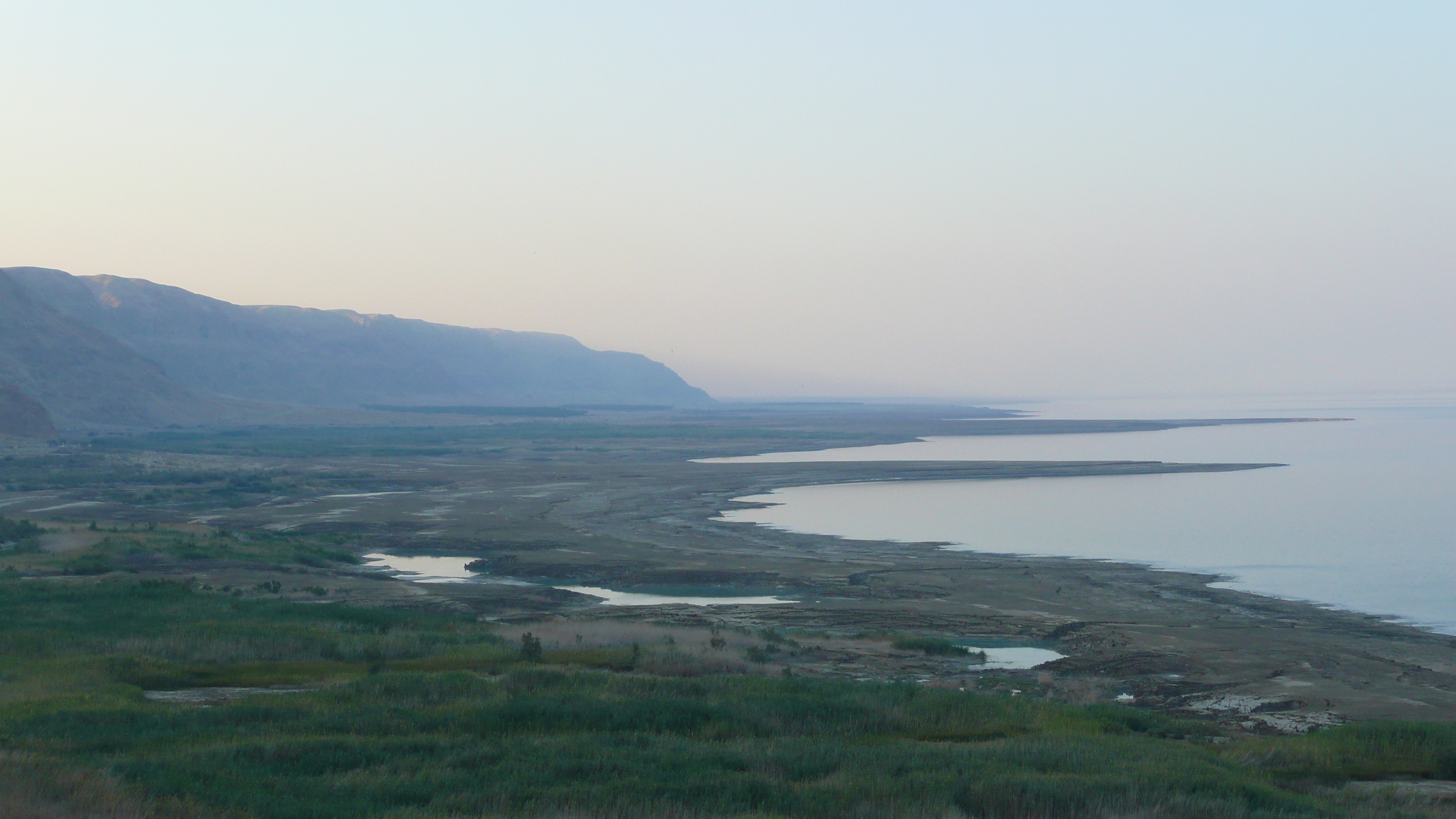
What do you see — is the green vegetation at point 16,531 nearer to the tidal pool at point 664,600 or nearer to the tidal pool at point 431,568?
the tidal pool at point 431,568

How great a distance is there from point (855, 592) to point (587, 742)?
20.1 m

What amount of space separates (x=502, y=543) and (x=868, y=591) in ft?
55.3

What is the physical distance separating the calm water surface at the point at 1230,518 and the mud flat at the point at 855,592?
8.80 feet

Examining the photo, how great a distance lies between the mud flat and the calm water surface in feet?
8.80

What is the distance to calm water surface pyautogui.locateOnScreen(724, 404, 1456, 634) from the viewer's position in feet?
115

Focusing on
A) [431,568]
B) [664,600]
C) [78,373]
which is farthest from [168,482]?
[78,373]

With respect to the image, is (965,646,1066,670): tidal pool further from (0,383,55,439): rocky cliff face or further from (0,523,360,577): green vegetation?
(0,383,55,439): rocky cliff face

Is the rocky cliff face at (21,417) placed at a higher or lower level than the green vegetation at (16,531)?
higher

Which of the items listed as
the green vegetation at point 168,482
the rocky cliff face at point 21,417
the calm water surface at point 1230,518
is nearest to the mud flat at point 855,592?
the green vegetation at point 168,482

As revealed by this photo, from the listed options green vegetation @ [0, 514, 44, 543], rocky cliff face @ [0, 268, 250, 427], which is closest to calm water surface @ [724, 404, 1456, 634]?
green vegetation @ [0, 514, 44, 543]

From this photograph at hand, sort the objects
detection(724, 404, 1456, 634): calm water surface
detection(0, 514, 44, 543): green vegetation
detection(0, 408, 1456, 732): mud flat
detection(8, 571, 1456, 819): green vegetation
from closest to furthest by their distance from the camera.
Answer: detection(8, 571, 1456, 819): green vegetation
detection(0, 408, 1456, 732): mud flat
detection(724, 404, 1456, 634): calm water surface
detection(0, 514, 44, 543): green vegetation

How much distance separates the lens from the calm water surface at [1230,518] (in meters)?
35.1

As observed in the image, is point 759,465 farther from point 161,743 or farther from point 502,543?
point 161,743

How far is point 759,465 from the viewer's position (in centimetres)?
8600
